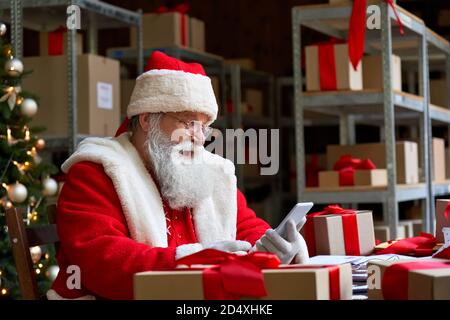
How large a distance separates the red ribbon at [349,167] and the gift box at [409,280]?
292 centimetres

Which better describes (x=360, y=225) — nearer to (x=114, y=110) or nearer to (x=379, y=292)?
(x=379, y=292)

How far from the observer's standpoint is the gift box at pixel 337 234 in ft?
7.55

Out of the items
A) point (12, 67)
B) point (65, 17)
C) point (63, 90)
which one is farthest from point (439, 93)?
point (12, 67)

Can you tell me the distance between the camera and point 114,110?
16.6ft

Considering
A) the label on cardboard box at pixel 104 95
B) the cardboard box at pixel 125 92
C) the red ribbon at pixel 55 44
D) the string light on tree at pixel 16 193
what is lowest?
the string light on tree at pixel 16 193

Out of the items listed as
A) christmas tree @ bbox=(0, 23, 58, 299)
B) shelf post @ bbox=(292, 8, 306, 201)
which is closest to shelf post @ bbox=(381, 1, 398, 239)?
shelf post @ bbox=(292, 8, 306, 201)

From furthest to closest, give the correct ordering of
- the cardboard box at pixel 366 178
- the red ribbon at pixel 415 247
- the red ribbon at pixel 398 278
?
the cardboard box at pixel 366 178 < the red ribbon at pixel 415 247 < the red ribbon at pixel 398 278

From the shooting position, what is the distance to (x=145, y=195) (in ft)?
7.56

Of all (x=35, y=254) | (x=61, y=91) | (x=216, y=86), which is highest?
(x=216, y=86)

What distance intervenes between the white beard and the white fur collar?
3 centimetres

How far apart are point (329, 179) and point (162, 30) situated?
2.28 metres

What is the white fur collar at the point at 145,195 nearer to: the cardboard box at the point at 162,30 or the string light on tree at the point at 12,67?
the string light on tree at the point at 12,67

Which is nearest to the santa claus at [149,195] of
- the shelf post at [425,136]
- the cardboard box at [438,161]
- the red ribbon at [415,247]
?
the red ribbon at [415,247]

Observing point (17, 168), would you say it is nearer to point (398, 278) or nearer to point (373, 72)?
point (373, 72)
